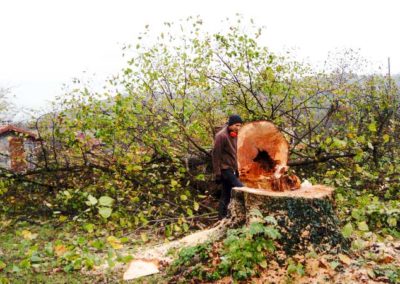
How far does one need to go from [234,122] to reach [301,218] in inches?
81.6

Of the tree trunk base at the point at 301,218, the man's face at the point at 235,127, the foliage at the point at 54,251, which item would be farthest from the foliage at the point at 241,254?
the man's face at the point at 235,127

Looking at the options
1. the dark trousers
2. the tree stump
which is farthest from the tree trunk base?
the dark trousers

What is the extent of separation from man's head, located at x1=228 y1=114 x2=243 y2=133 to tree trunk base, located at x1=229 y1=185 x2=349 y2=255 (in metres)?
1.77

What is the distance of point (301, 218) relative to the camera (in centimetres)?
347

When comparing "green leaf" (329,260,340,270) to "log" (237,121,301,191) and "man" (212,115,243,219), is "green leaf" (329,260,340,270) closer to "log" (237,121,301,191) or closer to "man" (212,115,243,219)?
"log" (237,121,301,191)

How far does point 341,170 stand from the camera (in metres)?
6.83

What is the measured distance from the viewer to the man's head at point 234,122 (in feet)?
17.2

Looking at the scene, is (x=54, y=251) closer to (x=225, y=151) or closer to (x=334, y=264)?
(x=225, y=151)

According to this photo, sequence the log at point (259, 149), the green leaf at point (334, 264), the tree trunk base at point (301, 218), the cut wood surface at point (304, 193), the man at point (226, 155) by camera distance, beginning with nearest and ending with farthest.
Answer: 1. the green leaf at point (334, 264)
2. the tree trunk base at point (301, 218)
3. the cut wood surface at point (304, 193)
4. the log at point (259, 149)
5. the man at point (226, 155)

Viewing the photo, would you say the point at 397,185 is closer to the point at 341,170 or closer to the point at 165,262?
the point at 341,170

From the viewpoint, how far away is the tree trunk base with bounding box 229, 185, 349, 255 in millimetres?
3428

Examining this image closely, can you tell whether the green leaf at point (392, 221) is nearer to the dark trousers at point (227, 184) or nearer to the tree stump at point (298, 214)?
the tree stump at point (298, 214)

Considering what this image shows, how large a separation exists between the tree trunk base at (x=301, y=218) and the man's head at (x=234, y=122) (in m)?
1.77

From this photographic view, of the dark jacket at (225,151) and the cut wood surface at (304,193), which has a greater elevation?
the dark jacket at (225,151)
